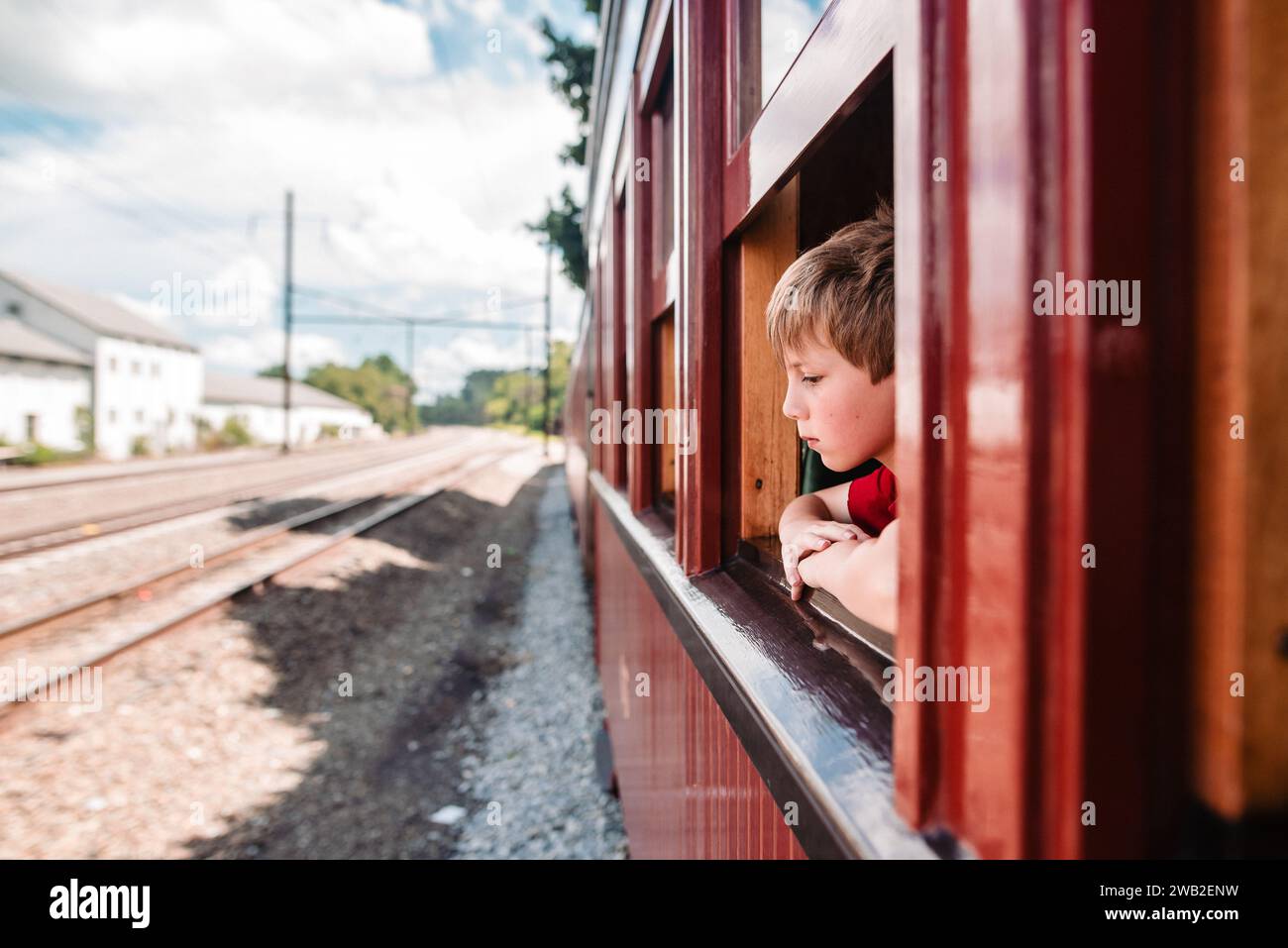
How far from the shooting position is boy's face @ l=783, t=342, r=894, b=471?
3.57 ft

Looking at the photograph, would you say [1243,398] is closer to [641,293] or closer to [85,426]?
[641,293]

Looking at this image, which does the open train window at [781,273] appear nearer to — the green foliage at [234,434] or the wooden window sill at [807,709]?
the wooden window sill at [807,709]

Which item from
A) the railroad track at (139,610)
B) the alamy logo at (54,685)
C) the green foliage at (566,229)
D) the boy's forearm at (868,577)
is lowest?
the alamy logo at (54,685)

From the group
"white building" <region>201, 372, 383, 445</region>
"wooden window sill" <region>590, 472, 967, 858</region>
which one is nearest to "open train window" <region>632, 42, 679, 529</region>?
"wooden window sill" <region>590, 472, 967, 858</region>

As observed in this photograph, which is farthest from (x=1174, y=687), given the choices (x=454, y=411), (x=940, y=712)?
(x=454, y=411)

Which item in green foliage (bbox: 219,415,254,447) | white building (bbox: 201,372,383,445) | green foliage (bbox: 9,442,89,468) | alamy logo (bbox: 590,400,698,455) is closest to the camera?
alamy logo (bbox: 590,400,698,455)

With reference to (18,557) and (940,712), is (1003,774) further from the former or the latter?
(18,557)

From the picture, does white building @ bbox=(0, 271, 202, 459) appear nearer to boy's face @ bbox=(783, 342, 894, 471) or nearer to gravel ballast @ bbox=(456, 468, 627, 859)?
gravel ballast @ bbox=(456, 468, 627, 859)

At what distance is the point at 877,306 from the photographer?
1.05 metres

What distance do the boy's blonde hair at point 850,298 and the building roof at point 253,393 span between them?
2261 inches

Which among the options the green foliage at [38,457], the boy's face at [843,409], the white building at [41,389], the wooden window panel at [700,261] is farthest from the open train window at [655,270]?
the white building at [41,389]

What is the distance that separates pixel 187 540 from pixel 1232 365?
456 inches

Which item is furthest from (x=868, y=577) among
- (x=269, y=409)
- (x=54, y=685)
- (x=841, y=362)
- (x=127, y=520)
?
(x=269, y=409)

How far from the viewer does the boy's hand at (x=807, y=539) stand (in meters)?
1.12
